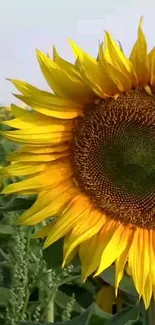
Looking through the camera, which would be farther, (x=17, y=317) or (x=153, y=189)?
(x=17, y=317)

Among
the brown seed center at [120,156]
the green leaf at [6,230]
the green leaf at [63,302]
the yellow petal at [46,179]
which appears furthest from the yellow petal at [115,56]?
the green leaf at [63,302]

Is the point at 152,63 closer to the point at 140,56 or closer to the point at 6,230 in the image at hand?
the point at 140,56

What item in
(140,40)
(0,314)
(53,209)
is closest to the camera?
(140,40)

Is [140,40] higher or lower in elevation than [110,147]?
higher

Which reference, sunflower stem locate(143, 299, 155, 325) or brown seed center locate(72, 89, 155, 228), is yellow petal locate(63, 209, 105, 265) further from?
sunflower stem locate(143, 299, 155, 325)

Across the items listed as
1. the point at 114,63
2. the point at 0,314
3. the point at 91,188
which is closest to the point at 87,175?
the point at 91,188

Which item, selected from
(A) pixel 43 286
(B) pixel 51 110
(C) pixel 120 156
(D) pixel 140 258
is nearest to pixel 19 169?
(B) pixel 51 110

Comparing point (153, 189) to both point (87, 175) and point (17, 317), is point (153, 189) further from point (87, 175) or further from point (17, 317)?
point (17, 317)

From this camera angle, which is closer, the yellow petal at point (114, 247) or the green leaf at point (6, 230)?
the yellow petal at point (114, 247)

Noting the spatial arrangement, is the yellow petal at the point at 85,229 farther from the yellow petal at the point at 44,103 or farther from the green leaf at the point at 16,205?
the yellow petal at the point at 44,103
